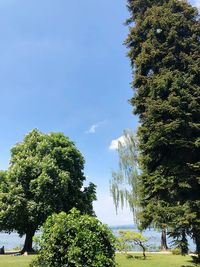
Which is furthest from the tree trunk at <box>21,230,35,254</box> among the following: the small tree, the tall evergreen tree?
the tall evergreen tree

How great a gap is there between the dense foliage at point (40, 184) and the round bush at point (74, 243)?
19894mm

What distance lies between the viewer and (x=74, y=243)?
33.2 feet

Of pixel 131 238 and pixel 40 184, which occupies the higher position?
pixel 40 184

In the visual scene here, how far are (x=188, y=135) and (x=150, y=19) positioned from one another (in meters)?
7.87

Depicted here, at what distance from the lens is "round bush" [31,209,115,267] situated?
1006 cm

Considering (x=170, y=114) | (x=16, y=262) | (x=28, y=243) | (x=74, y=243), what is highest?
(x=170, y=114)

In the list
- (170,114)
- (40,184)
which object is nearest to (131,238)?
(40,184)

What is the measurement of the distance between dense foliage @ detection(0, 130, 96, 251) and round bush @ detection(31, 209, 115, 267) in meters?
19.9

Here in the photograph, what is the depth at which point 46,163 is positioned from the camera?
31984mm

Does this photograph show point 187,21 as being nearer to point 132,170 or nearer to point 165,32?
point 165,32

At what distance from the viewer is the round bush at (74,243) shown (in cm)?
1006

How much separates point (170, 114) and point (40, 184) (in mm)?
15857

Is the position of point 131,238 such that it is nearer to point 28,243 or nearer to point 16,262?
point 16,262

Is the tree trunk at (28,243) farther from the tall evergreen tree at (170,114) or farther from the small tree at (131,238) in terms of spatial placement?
the tall evergreen tree at (170,114)
